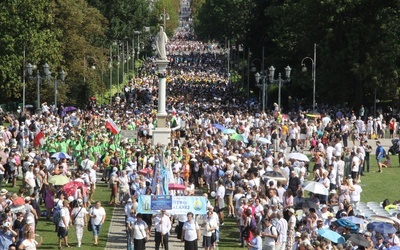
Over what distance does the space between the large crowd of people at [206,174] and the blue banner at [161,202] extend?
25 centimetres

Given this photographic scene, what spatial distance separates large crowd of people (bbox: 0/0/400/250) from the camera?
26016mm

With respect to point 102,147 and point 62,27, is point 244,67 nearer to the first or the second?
point 62,27

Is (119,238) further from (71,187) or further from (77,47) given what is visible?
(77,47)

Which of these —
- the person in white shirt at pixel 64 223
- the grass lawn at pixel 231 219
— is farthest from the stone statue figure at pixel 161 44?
the person in white shirt at pixel 64 223

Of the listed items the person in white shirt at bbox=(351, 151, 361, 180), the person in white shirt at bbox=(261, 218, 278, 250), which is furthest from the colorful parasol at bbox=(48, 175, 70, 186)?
the person in white shirt at bbox=(351, 151, 361, 180)

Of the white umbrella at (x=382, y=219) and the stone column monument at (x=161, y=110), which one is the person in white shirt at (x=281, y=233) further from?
the stone column monument at (x=161, y=110)

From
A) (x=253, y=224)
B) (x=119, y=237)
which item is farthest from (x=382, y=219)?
(x=119, y=237)

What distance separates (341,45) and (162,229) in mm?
39837

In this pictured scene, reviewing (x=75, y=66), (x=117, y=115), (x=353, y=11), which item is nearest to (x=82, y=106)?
(x=75, y=66)

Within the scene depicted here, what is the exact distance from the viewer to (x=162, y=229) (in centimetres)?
2703

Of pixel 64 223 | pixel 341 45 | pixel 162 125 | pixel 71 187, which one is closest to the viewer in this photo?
pixel 64 223

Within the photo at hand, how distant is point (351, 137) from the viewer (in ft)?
167

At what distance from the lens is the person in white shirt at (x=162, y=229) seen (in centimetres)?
2705

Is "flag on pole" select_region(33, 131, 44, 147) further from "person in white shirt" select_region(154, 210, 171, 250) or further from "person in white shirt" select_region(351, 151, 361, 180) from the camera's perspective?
"person in white shirt" select_region(154, 210, 171, 250)
